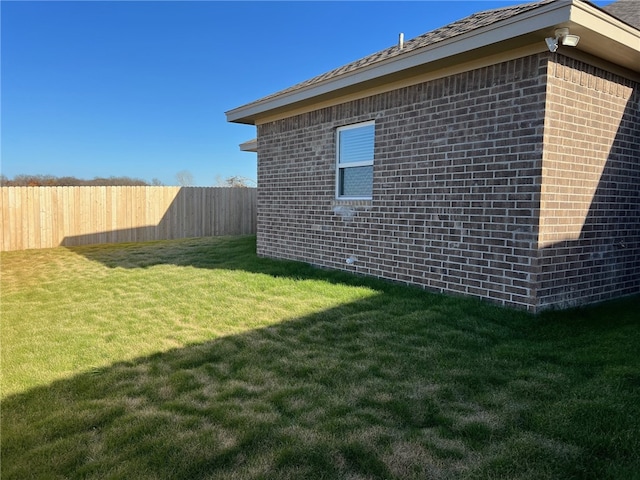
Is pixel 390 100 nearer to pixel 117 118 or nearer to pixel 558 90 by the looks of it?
pixel 558 90

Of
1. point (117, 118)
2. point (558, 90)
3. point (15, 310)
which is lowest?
point (15, 310)

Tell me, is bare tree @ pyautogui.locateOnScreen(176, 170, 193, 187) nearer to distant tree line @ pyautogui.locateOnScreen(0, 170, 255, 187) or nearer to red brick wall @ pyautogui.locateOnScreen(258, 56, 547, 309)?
distant tree line @ pyautogui.locateOnScreen(0, 170, 255, 187)

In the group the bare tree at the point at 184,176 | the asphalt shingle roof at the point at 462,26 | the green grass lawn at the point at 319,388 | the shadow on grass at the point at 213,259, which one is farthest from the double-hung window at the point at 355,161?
the bare tree at the point at 184,176

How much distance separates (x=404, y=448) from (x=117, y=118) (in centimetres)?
2616

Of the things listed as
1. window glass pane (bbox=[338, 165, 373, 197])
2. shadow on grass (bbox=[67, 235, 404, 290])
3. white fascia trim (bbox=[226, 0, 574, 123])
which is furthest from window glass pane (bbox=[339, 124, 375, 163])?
shadow on grass (bbox=[67, 235, 404, 290])

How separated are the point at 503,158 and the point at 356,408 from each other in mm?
3616

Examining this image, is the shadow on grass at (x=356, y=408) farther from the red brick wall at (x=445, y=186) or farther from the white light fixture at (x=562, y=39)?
the white light fixture at (x=562, y=39)

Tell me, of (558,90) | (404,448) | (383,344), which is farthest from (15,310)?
(558,90)

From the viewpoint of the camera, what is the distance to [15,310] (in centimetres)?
596

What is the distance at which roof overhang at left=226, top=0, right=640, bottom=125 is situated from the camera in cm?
423

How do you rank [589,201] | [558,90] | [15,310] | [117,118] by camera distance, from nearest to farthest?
1. [558,90]
2. [589,201]
3. [15,310]
4. [117,118]

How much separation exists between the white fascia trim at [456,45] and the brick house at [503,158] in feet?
0.05

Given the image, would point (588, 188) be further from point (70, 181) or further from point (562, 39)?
point (70, 181)

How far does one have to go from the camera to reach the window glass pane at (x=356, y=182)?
7117 millimetres
